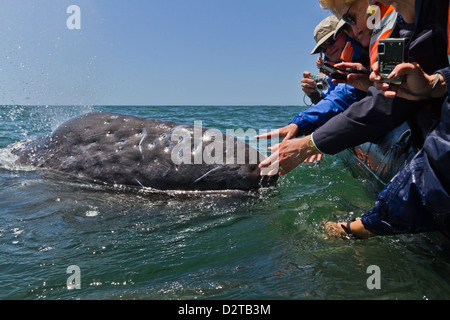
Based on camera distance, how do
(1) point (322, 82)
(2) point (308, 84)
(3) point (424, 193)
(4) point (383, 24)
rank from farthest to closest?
(2) point (308, 84) → (1) point (322, 82) → (4) point (383, 24) → (3) point (424, 193)

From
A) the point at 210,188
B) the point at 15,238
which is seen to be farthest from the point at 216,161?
the point at 15,238

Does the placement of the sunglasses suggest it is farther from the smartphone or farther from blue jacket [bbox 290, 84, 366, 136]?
the smartphone

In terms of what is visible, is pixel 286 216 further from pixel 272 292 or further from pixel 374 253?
pixel 272 292

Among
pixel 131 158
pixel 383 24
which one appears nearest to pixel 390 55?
pixel 383 24

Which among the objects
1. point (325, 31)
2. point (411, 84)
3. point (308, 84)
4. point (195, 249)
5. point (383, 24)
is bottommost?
point (195, 249)

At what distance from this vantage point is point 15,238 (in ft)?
9.20

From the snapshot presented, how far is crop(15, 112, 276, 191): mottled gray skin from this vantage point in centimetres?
361

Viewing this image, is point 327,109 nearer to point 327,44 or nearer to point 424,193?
point 327,44

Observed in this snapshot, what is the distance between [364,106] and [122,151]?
221 cm

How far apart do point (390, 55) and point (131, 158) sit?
2.42 meters

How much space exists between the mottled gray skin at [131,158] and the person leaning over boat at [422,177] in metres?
1.50

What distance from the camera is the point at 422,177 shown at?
2.15m

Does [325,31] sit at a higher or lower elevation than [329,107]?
higher
